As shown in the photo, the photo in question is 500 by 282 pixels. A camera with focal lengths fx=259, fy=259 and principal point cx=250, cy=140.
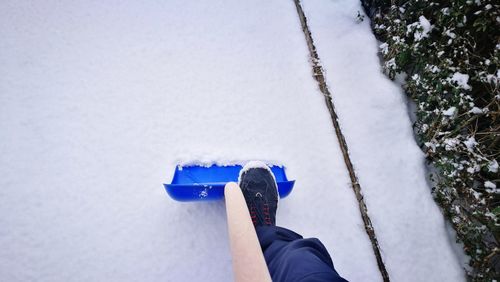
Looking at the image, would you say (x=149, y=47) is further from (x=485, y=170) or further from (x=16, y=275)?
(x=485, y=170)

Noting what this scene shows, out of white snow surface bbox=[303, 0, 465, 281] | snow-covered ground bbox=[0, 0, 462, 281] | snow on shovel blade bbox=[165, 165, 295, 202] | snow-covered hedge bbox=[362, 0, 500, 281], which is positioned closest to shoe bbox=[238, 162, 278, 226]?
snow on shovel blade bbox=[165, 165, 295, 202]

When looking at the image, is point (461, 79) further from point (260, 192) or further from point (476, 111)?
point (260, 192)

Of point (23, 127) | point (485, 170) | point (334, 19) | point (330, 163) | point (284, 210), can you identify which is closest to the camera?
point (485, 170)

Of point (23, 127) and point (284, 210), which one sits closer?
point (23, 127)

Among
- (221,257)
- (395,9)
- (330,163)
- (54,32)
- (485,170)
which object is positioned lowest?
(221,257)

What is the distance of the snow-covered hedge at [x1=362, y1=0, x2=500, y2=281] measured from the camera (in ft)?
4.77

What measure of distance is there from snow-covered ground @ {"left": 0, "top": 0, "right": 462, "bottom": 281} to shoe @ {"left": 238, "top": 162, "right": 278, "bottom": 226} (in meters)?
0.17

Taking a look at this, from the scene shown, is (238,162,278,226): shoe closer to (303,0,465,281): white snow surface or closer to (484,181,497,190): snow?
(303,0,465,281): white snow surface

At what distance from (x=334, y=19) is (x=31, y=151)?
263 centimetres

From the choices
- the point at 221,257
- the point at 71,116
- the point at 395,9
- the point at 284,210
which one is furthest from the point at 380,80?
the point at 71,116

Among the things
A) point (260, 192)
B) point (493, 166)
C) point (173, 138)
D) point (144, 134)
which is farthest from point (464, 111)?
point (144, 134)

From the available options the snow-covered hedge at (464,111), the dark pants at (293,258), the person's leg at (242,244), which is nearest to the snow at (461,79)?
the snow-covered hedge at (464,111)

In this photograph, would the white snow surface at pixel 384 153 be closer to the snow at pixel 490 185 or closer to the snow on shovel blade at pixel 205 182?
the snow at pixel 490 185

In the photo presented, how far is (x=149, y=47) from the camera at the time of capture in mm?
Answer: 2041
